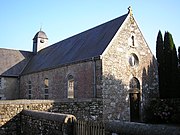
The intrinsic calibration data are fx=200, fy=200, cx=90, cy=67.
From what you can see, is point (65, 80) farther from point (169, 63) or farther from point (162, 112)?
point (169, 63)

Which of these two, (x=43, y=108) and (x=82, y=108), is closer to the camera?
(x=43, y=108)

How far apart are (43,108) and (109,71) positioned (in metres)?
6.03

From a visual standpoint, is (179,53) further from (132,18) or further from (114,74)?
(114,74)

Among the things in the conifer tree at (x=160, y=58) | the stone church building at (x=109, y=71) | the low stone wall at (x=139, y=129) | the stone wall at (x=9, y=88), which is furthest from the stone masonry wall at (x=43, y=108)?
the stone wall at (x=9, y=88)

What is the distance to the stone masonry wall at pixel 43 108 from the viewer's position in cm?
1093

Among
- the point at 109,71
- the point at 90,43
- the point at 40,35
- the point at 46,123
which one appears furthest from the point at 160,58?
the point at 40,35

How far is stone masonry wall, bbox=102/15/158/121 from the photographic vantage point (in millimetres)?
15656

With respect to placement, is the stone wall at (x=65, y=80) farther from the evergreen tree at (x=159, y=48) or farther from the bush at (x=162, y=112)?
the evergreen tree at (x=159, y=48)

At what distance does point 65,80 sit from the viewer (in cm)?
1898

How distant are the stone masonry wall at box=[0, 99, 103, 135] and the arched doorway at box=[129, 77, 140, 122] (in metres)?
4.11

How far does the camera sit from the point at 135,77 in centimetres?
1805

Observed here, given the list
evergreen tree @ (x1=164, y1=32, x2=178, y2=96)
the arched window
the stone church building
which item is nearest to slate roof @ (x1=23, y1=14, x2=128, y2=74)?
the stone church building

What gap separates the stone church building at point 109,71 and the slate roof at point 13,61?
16.4ft

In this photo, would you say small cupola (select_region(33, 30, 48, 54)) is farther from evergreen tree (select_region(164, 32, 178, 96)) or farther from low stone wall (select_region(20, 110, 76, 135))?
low stone wall (select_region(20, 110, 76, 135))
